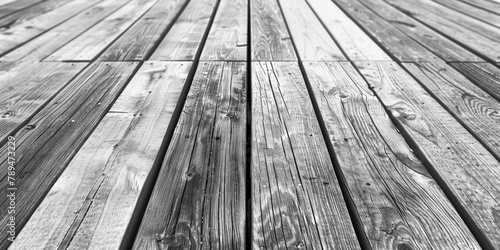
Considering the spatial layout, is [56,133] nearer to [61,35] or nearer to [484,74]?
[61,35]

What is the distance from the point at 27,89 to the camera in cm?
139

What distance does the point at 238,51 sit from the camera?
1744 mm

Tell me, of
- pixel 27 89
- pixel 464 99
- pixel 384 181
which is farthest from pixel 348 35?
pixel 27 89

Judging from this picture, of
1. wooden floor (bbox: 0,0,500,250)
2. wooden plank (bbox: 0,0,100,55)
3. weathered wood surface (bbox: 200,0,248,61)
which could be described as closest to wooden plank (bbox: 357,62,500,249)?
wooden floor (bbox: 0,0,500,250)

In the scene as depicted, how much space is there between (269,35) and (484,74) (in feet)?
3.20

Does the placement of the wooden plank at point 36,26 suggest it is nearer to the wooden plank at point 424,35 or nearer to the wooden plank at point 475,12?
the wooden plank at point 424,35

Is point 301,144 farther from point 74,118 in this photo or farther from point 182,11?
point 182,11

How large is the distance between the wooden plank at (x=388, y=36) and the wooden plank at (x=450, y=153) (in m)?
0.29

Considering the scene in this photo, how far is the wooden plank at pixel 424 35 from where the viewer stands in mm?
1737

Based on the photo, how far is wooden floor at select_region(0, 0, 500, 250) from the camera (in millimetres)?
792

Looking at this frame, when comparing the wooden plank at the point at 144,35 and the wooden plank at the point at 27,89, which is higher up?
the wooden plank at the point at 144,35

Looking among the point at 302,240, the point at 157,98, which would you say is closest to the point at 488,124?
the point at 302,240

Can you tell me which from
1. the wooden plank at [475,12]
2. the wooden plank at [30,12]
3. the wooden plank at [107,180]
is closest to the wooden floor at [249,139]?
the wooden plank at [107,180]

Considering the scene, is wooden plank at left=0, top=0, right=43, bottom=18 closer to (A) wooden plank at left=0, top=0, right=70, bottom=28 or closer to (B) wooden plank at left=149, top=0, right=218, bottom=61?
(A) wooden plank at left=0, top=0, right=70, bottom=28
